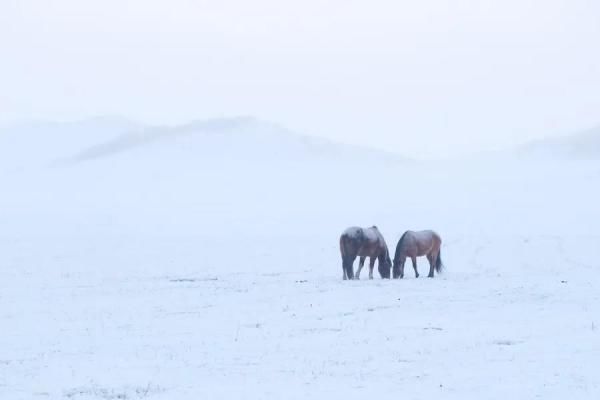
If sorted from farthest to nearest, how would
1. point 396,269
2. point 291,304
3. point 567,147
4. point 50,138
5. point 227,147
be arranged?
point 50,138
point 567,147
point 227,147
point 396,269
point 291,304

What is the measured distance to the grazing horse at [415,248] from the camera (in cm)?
2547

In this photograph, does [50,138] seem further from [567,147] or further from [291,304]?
[291,304]

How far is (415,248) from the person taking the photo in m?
25.7

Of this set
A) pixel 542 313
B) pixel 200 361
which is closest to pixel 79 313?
pixel 200 361

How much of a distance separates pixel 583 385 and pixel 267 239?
115 feet

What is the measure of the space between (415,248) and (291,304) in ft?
22.9

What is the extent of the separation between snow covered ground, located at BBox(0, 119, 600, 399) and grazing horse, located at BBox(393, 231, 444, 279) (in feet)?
3.25

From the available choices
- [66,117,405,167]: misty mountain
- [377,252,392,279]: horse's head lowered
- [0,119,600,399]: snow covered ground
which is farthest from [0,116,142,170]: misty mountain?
[377,252,392,279]: horse's head lowered

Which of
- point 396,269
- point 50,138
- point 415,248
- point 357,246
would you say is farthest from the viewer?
point 50,138

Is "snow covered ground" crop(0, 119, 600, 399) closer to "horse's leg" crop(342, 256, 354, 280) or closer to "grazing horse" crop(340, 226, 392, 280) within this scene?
"horse's leg" crop(342, 256, 354, 280)

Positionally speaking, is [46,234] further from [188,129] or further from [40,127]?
[40,127]

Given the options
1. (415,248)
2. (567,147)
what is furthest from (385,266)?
(567,147)

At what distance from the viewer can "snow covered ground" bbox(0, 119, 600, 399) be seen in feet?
40.3

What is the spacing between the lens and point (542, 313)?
1730 cm
